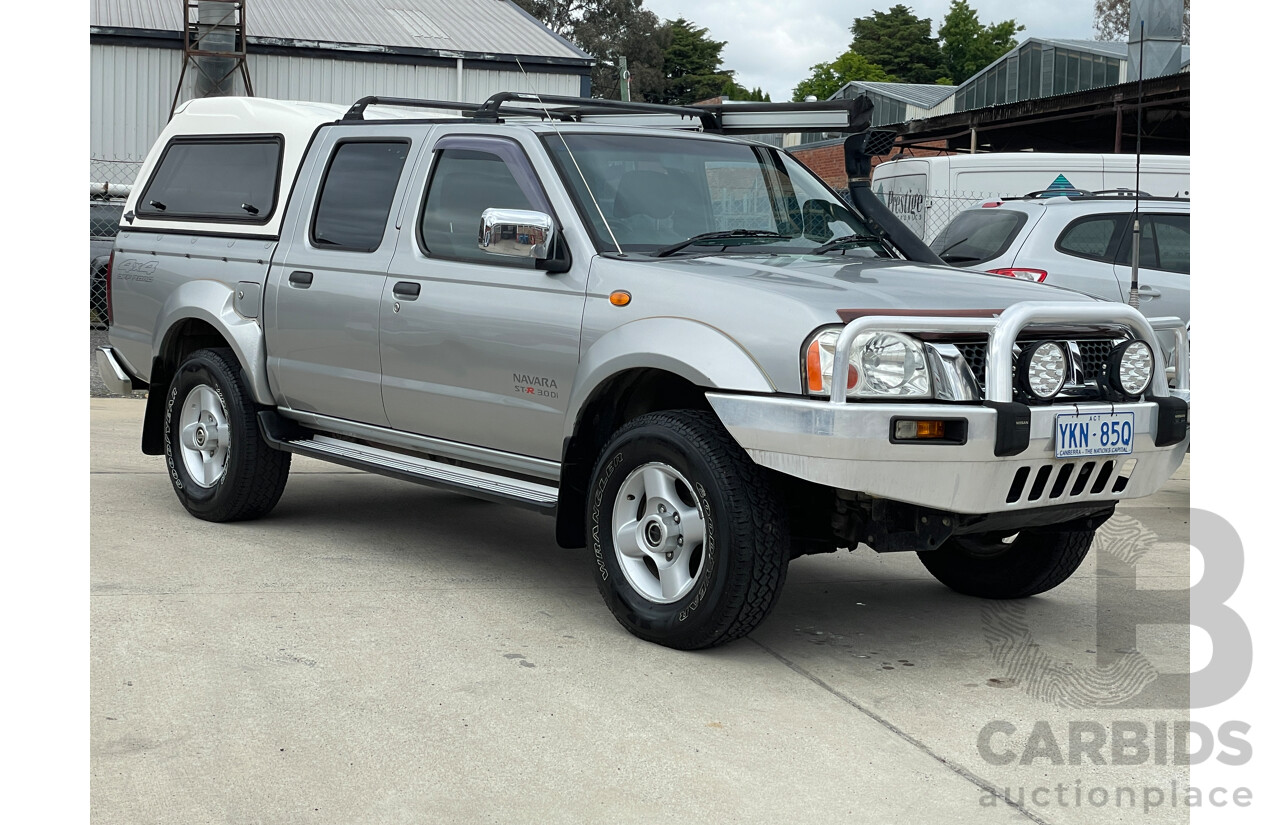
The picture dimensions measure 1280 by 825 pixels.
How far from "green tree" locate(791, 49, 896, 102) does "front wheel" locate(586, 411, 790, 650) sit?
79.9m

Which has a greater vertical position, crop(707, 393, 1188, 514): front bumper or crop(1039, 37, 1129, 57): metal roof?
crop(1039, 37, 1129, 57): metal roof

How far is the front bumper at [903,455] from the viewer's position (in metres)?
4.37

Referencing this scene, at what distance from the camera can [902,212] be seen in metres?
15.2

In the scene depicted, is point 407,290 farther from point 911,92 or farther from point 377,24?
point 911,92

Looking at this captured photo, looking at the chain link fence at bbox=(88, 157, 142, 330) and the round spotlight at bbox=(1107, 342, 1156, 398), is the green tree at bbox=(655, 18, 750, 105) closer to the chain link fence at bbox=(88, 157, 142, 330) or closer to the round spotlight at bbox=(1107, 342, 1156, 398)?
the chain link fence at bbox=(88, 157, 142, 330)

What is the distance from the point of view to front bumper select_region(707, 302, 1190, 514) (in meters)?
4.37

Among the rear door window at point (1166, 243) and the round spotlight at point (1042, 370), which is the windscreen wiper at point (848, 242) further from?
the rear door window at point (1166, 243)

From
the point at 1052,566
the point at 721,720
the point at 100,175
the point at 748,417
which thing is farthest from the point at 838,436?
the point at 100,175

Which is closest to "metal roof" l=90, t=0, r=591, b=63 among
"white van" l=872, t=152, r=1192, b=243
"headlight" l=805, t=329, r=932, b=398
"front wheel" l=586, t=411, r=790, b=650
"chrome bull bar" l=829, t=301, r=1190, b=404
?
"white van" l=872, t=152, r=1192, b=243

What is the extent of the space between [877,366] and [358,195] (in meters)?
3.01

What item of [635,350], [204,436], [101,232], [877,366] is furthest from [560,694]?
[101,232]

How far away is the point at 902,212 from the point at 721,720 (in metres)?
11.6

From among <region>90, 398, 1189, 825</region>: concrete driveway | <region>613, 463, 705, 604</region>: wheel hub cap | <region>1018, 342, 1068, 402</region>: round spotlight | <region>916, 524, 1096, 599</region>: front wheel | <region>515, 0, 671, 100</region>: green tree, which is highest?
<region>515, 0, 671, 100</region>: green tree

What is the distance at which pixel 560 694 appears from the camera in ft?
14.6
